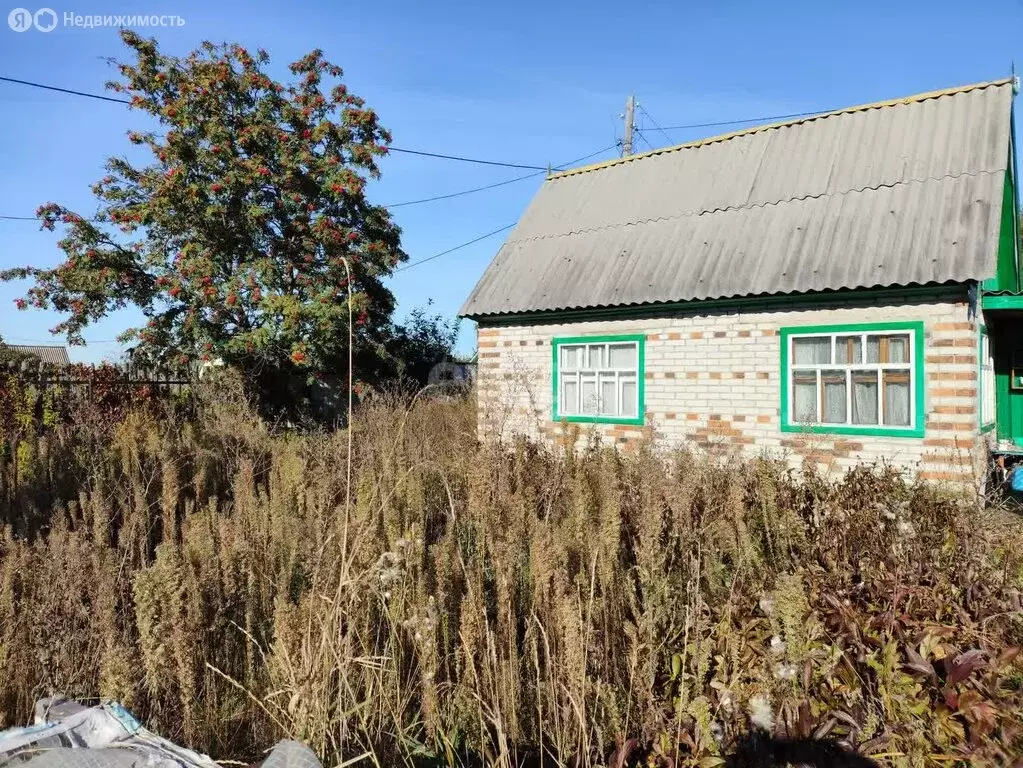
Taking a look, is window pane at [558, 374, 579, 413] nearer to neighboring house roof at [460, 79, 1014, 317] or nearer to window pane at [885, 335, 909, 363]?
neighboring house roof at [460, 79, 1014, 317]

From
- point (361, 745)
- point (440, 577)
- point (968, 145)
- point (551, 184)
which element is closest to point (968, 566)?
point (440, 577)

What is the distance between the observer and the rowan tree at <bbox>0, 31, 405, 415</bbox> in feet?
43.0

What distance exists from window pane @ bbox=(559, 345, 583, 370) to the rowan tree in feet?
15.8

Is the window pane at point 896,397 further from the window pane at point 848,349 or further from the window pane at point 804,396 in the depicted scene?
the window pane at point 804,396

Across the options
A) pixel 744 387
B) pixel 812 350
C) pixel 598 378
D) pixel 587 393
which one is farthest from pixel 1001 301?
pixel 587 393

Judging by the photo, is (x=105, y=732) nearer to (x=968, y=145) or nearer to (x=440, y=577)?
(x=440, y=577)

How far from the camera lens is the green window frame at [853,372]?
7.03 m

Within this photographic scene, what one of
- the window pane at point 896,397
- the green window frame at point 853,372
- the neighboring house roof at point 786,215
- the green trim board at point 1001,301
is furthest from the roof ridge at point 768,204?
the window pane at point 896,397

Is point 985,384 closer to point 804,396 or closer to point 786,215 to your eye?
point 804,396

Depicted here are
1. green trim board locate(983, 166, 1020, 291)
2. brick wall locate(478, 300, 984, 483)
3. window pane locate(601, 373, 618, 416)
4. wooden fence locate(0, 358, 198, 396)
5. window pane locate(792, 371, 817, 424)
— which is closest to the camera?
brick wall locate(478, 300, 984, 483)

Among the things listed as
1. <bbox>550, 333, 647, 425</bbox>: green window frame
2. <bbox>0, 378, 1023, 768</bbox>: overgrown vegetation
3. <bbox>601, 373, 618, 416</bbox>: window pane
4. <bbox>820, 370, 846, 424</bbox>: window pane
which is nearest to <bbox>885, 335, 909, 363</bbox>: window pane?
<bbox>820, 370, 846, 424</bbox>: window pane

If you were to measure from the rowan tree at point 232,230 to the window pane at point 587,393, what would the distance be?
526 centimetres

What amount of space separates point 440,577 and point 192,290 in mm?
12416

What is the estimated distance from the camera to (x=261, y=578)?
10.0 feet
